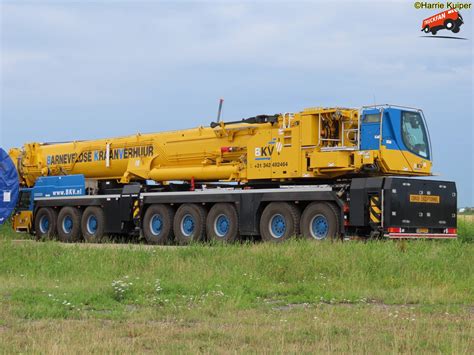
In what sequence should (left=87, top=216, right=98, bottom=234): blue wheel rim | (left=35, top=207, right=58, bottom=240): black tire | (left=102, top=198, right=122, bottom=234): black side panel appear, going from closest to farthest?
1. (left=102, top=198, right=122, bottom=234): black side panel
2. (left=87, top=216, right=98, bottom=234): blue wheel rim
3. (left=35, top=207, right=58, bottom=240): black tire

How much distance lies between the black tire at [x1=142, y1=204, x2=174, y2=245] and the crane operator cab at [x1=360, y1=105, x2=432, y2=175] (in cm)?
670

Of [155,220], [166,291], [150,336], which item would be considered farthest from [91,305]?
[155,220]

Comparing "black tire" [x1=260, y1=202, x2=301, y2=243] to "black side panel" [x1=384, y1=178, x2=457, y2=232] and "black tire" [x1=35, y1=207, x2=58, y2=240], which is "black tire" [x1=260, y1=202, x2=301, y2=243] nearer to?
"black side panel" [x1=384, y1=178, x2=457, y2=232]

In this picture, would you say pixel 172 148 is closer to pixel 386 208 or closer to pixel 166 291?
pixel 386 208

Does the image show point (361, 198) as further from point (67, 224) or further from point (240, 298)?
point (67, 224)

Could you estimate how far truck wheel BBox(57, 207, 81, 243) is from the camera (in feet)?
84.6

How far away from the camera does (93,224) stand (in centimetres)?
2545

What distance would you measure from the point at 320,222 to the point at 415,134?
3.29 metres

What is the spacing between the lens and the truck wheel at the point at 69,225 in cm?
2580

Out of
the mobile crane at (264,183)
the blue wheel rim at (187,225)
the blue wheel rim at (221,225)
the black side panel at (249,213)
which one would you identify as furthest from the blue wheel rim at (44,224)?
the black side panel at (249,213)

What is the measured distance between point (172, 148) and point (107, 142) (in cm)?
344

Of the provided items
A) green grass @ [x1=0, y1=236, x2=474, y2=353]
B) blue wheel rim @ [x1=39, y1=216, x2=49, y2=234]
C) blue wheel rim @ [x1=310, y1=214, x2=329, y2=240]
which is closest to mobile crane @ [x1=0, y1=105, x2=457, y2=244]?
blue wheel rim @ [x1=310, y1=214, x2=329, y2=240]

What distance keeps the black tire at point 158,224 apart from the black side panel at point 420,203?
24.2 ft

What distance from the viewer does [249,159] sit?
2089cm
